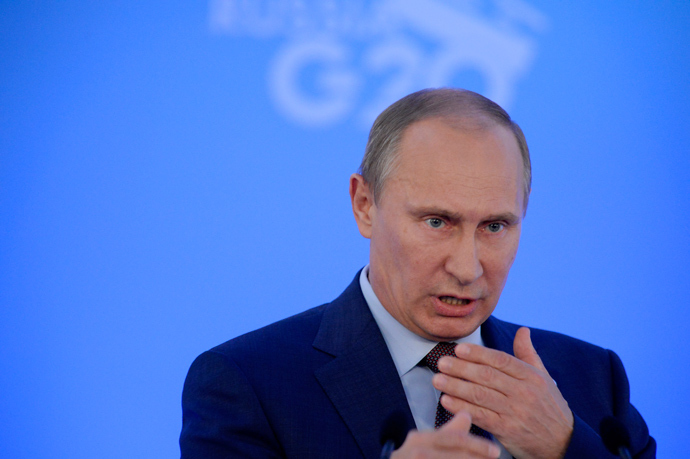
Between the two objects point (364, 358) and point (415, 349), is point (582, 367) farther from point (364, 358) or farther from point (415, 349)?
point (364, 358)

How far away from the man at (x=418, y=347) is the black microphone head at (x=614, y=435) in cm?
15

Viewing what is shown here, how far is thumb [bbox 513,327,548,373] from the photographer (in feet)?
5.07

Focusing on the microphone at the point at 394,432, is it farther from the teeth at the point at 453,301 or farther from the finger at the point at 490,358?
the teeth at the point at 453,301

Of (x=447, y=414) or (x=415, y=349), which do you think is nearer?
(x=447, y=414)

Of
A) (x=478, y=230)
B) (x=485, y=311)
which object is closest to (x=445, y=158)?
(x=478, y=230)

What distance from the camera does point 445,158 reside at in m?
1.59

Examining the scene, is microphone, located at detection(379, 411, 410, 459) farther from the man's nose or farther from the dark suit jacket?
the man's nose

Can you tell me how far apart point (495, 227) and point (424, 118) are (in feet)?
1.08

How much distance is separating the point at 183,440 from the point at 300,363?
33 cm

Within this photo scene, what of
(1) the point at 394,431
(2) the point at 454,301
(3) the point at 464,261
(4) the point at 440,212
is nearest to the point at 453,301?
(2) the point at 454,301

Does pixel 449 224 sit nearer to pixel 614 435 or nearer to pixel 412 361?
pixel 412 361

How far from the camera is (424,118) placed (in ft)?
5.53

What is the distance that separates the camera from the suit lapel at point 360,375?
5.03 feet

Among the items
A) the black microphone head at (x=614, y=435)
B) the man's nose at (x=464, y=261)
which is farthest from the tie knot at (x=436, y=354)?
the black microphone head at (x=614, y=435)
